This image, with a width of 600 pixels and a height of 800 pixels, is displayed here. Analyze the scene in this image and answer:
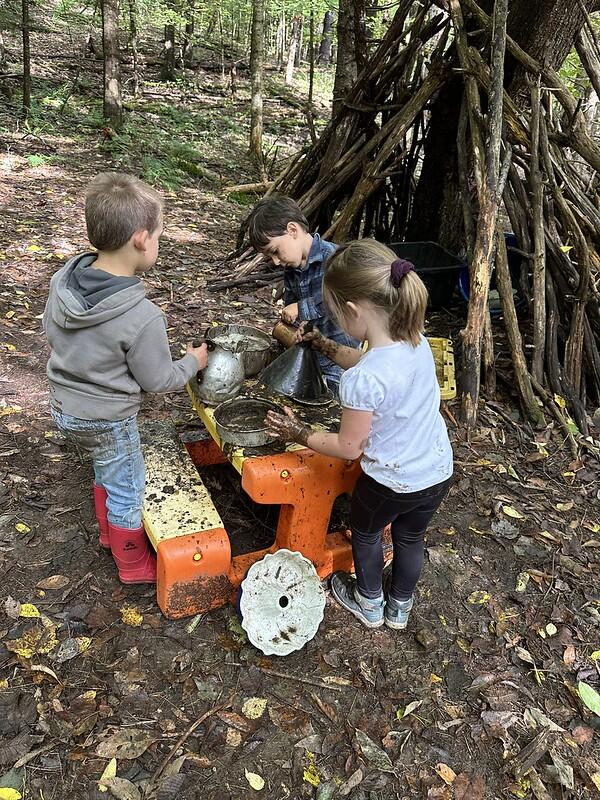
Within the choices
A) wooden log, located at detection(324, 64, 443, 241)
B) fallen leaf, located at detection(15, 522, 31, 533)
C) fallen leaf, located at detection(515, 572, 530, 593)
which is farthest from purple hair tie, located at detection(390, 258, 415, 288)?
wooden log, located at detection(324, 64, 443, 241)

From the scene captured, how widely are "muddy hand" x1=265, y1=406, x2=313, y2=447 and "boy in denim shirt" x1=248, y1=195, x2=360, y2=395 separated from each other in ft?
1.88

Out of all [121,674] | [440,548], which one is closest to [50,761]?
[121,674]

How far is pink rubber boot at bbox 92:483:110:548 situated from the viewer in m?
2.49

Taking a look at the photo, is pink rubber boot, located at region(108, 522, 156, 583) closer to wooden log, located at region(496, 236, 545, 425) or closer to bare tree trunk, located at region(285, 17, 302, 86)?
wooden log, located at region(496, 236, 545, 425)

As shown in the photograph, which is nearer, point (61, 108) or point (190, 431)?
point (190, 431)

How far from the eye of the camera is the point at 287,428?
213 cm

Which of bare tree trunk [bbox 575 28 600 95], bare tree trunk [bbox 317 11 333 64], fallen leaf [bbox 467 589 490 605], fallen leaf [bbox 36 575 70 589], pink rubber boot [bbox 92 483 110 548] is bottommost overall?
fallen leaf [bbox 36 575 70 589]

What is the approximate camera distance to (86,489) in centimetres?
303

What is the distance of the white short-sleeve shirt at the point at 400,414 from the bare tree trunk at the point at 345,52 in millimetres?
5027

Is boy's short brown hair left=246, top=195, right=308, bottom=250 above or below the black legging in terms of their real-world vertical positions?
above

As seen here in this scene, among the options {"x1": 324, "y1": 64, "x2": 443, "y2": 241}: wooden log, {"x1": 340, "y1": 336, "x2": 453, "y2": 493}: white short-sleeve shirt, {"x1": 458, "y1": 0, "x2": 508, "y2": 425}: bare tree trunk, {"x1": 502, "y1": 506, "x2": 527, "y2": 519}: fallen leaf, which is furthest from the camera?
{"x1": 324, "y1": 64, "x2": 443, "y2": 241}: wooden log

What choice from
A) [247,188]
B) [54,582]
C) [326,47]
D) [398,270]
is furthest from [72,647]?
[326,47]

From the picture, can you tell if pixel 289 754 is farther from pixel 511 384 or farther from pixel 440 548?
pixel 511 384

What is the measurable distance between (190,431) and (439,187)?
11.8 ft
